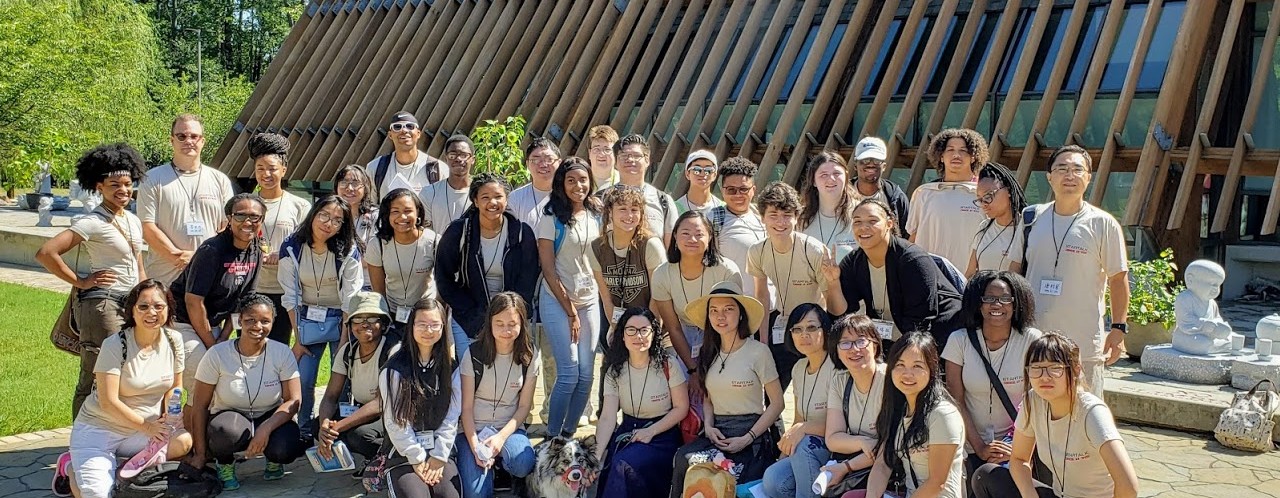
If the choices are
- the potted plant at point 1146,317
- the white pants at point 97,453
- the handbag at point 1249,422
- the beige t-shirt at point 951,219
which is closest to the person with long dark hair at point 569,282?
the beige t-shirt at point 951,219

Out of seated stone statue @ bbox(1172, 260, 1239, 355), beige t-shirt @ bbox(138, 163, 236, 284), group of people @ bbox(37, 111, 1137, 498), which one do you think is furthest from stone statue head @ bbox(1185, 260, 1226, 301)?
beige t-shirt @ bbox(138, 163, 236, 284)

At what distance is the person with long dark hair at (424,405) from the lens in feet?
17.4

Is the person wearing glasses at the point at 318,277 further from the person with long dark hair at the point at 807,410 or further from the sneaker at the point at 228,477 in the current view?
the person with long dark hair at the point at 807,410

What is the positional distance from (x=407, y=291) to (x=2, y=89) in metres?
11.8

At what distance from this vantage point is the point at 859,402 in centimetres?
494

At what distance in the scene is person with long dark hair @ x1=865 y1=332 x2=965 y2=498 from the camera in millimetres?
4504

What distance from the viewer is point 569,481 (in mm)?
5250

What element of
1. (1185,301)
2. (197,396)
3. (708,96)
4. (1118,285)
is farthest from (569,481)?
(708,96)

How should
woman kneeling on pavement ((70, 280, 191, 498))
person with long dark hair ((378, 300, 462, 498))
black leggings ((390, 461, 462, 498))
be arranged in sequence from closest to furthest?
black leggings ((390, 461, 462, 498)), person with long dark hair ((378, 300, 462, 498)), woman kneeling on pavement ((70, 280, 191, 498))

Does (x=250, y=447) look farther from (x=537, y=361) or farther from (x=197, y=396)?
(x=537, y=361)

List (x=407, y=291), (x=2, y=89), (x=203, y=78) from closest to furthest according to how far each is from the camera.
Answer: (x=407, y=291)
(x=2, y=89)
(x=203, y=78)

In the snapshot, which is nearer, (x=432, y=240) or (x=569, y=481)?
(x=569, y=481)

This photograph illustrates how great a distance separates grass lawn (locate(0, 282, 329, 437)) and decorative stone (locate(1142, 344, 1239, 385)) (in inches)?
221

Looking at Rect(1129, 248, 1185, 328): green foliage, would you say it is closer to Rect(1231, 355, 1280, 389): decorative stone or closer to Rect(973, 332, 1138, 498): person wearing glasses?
Rect(1231, 355, 1280, 389): decorative stone
